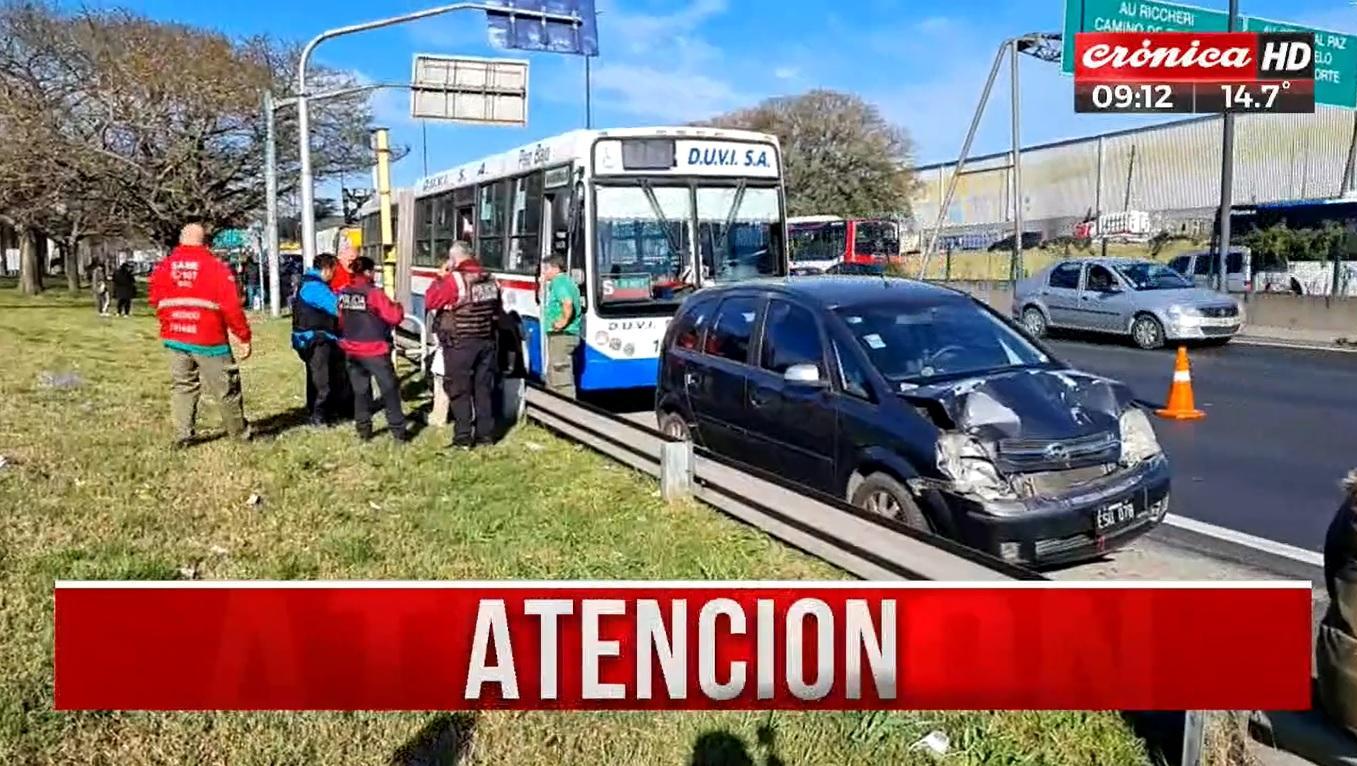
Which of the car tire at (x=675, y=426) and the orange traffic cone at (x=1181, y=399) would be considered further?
the orange traffic cone at (x=1181, y=399)

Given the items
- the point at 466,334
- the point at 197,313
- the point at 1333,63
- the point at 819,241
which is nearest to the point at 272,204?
the point at 197,313

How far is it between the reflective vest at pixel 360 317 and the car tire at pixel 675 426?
2524 millimetres

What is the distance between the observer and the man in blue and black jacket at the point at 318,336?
9.59 m

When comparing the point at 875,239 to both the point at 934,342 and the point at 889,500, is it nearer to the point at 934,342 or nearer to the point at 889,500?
the point at 934,342

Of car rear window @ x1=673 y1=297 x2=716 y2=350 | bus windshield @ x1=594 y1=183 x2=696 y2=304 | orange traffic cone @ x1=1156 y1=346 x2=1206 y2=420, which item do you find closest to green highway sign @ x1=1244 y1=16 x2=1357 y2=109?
orange traffic cone @ x1=1156 y1=346 x2=1206 y2=420

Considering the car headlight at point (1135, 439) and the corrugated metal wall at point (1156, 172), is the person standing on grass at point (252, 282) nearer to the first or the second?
the car headlight at point (1135, 439)

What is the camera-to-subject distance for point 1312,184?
167 ft

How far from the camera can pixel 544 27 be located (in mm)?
18891

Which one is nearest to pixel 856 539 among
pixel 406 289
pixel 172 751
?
pixel 172 751

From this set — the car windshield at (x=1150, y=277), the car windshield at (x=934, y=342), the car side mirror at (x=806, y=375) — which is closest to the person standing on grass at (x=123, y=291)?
the car windshield at (x=1150, y=277)

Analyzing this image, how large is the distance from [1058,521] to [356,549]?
362 centimetres

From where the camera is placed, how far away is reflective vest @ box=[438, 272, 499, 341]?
27.5 ft

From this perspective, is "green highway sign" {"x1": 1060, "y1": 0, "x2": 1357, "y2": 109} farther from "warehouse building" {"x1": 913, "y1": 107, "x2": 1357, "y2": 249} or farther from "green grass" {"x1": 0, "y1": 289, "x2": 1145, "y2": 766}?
"green grass" {"x1": 0, "y1": 289, "x2": 1145, "y2": 766}

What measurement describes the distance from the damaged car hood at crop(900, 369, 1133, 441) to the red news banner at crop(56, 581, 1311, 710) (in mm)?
2988
